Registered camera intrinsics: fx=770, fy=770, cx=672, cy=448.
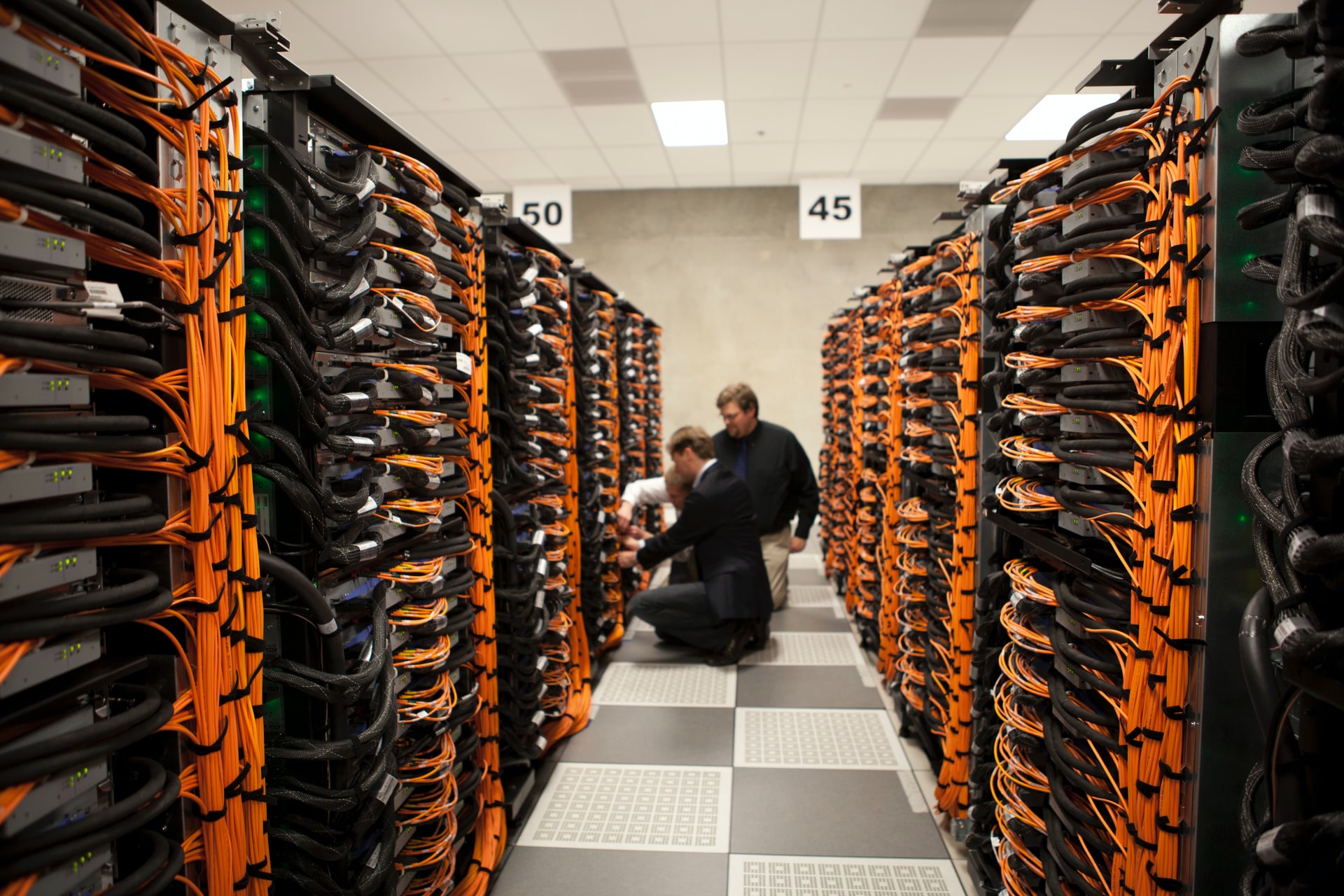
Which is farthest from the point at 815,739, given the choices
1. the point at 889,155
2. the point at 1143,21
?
the point at 889,155

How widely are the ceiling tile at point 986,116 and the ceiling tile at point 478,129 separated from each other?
12.5 feet

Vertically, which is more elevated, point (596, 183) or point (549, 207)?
point (596, 183)

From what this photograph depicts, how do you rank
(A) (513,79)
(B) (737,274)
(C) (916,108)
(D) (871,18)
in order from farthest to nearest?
(B) (737,274) < (C) (916,108) < (A) (513,79) < (D) (871,18)

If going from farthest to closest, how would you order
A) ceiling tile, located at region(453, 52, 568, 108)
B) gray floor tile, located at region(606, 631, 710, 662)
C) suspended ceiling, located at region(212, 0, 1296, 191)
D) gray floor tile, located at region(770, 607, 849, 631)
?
ceiling tile, located at region(453, 52, 568, 108) → gray floor tile, located at region(770, 607, 849, 631) → suspended ceiling, located at region(212, 0, 1296, 191) → gray floor tile, located at region(606, 631, 710, 662)

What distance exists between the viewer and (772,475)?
5.16 metres

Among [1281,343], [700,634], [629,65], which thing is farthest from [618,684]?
[629,65]

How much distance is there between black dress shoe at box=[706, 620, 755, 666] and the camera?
421 cm

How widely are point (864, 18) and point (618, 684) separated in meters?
4.26

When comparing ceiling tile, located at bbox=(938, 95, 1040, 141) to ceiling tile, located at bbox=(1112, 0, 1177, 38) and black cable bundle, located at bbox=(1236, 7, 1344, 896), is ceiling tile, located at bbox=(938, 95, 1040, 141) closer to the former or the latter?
ceiling tile, located at bbox=(1112, 0, 1177, 38)

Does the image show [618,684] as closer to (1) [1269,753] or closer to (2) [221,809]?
(2) [221,809]

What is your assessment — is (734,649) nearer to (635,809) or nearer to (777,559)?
(777,559)

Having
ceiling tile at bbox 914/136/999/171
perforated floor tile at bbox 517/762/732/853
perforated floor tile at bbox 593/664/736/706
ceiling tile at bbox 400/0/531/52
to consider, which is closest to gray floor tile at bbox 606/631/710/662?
perforated floor tile at bbox 593/664/736/706

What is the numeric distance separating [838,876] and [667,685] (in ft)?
5.51

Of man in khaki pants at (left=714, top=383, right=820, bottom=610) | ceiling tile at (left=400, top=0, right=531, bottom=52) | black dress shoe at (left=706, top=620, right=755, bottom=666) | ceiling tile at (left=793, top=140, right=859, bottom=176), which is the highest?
ceiling tile at (left=793, top=140, right=859, bottom=176)
